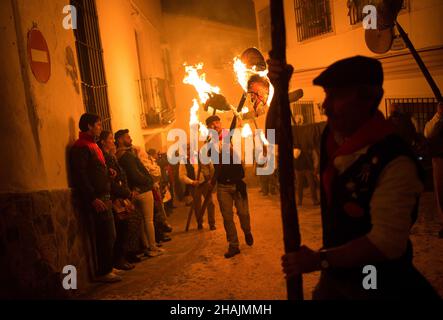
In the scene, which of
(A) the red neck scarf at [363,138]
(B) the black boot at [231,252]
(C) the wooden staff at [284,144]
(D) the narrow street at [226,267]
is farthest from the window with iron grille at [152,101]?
(A) the red neck scarf at [363,138]

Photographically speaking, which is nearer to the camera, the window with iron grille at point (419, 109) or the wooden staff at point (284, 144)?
the wooden staff at point (284, 144)

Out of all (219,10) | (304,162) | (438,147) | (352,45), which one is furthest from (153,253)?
(219,10)

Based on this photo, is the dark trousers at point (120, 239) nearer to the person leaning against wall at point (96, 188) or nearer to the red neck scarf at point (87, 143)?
the person leaning against wall at point (96, 188)

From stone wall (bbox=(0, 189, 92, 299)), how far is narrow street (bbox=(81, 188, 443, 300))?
732mm

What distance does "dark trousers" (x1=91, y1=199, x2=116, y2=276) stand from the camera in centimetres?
605

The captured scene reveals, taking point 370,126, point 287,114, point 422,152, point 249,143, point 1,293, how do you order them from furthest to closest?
point 249,143
point 422,152
point 1,293
point 287,114
point 370,126

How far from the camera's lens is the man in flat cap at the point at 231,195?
22.8ft

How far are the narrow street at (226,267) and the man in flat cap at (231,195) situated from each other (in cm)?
26

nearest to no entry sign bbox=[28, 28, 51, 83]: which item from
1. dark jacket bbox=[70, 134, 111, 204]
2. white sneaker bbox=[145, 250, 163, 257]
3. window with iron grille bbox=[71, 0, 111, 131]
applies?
dark jacket bbox=[70, 134, 111, 204]

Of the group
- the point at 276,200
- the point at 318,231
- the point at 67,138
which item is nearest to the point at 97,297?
the point at 67,138

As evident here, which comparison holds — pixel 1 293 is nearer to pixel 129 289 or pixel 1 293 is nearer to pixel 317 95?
pixel 129 289

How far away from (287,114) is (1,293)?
4.00 m

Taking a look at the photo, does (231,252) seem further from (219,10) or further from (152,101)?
(219,10)
